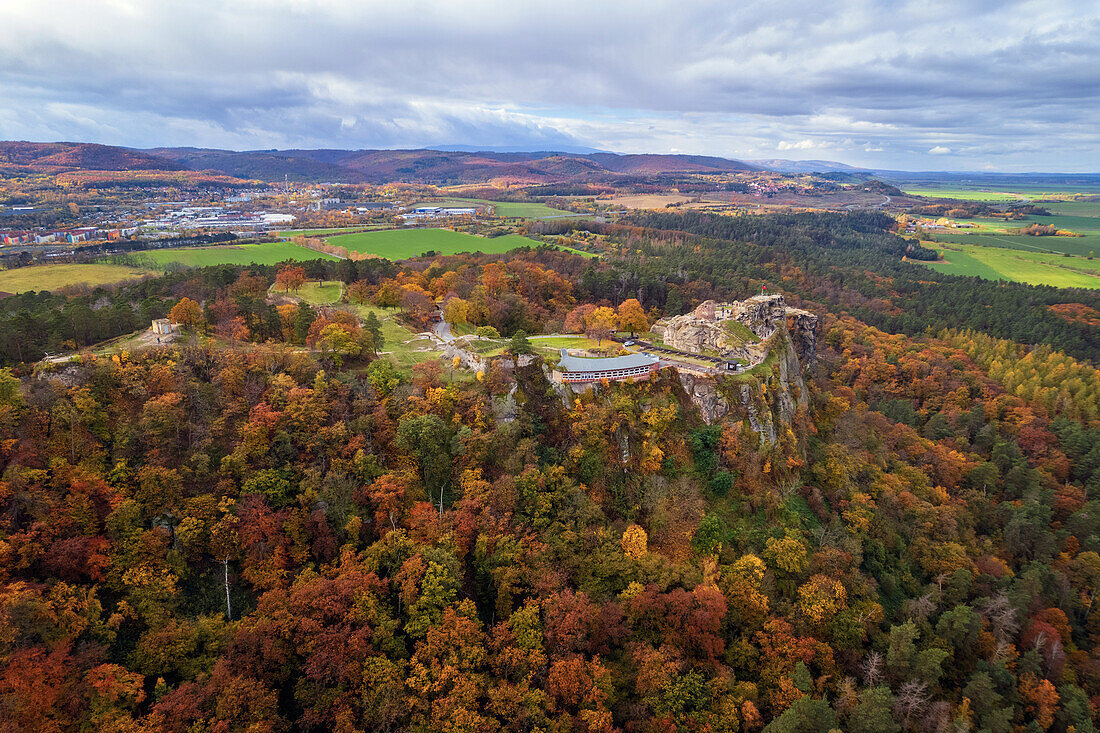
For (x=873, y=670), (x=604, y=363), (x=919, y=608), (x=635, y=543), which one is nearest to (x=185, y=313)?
(x=604, y=363)

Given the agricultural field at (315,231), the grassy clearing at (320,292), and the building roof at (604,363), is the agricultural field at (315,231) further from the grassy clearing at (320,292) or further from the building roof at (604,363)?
the building roof at (604,363)

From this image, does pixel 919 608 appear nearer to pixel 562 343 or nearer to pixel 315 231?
pixel 562 343

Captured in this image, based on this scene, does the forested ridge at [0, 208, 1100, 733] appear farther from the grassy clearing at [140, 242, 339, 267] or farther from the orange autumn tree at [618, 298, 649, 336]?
the grassy clearing at [140, 242, 339, 267]

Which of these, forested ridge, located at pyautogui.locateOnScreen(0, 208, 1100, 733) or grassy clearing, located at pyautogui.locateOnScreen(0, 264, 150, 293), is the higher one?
grassy clearing, located at pyautogui.locateOnScreen(0, 264, 150, 293)

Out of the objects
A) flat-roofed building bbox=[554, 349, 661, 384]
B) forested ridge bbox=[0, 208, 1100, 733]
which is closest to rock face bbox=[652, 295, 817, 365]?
forested ridge bbox=[0, 208, 1100, 733]

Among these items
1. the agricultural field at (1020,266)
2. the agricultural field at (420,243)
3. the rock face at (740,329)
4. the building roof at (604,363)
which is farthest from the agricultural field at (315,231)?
the agricultural field at (1020,266)

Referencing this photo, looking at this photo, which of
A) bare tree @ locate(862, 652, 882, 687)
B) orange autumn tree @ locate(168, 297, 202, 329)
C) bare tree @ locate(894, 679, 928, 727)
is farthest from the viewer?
orange autumn tree @ locate(168, 297, 202, 329)
